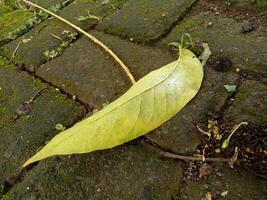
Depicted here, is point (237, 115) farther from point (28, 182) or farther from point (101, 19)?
point (101, 19)

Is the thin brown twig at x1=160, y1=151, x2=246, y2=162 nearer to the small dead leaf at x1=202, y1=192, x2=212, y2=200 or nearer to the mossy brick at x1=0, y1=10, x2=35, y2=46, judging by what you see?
the small dead leaf at x1=202, y1=192, x2=212, y2=200

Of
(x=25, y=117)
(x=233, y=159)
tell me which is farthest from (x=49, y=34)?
(x=233, y=159)

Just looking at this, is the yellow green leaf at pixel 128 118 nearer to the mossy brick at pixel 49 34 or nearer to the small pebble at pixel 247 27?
the small pebble at pixel 247 27

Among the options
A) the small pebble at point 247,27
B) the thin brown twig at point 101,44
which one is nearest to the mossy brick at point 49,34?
the thin brown twig at point 101,44

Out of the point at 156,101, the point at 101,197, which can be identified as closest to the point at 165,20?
the point at 156,101

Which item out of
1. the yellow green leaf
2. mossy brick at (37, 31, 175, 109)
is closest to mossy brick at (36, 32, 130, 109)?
mossy brick at (37, 31, 175, 109)

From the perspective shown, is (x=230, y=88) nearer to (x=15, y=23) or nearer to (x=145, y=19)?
(x=145, y=19)
